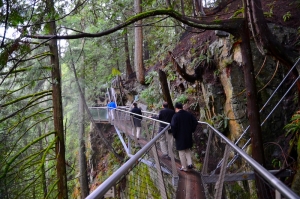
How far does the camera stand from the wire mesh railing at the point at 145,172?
1.84 m

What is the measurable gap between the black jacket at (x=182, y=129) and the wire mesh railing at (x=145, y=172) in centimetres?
22

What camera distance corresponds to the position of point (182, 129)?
602 centimetres

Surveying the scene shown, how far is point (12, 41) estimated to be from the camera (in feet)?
15.1

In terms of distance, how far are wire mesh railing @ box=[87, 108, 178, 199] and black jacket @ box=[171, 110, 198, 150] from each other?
22cm

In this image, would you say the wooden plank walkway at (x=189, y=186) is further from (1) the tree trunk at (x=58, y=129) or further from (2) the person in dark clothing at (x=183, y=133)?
(1) the tree trunk at (x=58, y=129)

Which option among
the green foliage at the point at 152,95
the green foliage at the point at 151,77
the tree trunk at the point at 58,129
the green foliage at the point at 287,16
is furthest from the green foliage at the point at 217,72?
the green foliage at the point at 151,77

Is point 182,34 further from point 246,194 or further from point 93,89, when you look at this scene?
point 246,194

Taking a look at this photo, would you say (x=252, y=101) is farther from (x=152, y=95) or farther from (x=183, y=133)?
(x=152, y=95)

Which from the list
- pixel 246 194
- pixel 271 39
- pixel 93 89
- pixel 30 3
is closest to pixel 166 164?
pixel 246 194

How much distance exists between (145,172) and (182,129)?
139 centimetres

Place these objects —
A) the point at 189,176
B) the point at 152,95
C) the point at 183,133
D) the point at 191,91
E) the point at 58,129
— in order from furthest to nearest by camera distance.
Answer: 1. the point at 152,95
2. the point at 191,91
3. the point at 58,129
4. the point at 183,133
5. the point at 189,176

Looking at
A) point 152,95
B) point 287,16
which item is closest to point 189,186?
point 287,16

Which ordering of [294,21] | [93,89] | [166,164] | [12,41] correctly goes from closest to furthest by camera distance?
[12,41]
[166,164]
[294,21]
[93,89]

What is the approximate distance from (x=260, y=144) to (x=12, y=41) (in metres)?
4.87
